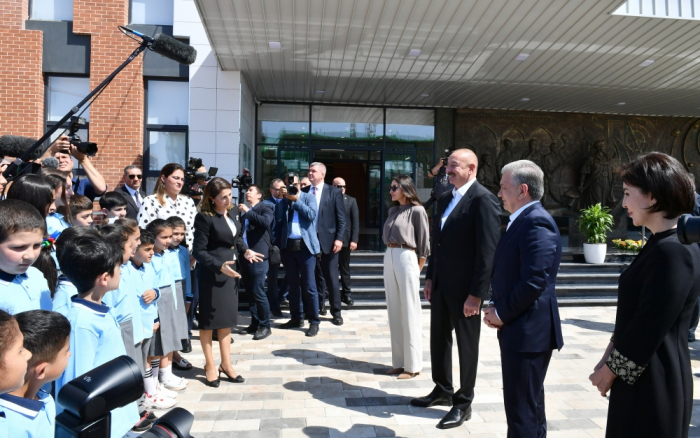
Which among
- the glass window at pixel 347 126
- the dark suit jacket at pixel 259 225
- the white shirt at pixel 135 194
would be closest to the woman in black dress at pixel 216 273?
the dark suit jacket at pixel 259 225

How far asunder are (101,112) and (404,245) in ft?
26.2

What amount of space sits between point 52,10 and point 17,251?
33.0 feet

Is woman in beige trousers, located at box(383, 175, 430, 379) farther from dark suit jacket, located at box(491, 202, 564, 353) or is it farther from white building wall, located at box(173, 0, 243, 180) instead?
white building wall, located at box(173, 0, 243, 180)

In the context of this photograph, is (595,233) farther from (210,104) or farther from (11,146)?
(11,146)

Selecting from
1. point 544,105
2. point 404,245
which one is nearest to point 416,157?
point 544,105

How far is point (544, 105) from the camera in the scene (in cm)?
1243

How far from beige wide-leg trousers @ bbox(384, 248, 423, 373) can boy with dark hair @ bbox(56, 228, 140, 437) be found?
2.66m

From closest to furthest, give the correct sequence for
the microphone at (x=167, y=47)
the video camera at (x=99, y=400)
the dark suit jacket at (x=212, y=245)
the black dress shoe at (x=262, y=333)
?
the video camera at (x=99, y=400) < the microphone at (x=167, y=47) < the dark suit jacket at (x=212, y=245) < the black dress shoe at (x=262, y=333)

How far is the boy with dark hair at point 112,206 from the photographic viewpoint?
4.53 m

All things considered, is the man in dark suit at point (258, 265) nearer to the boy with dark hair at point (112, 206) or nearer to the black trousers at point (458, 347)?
the boy with dark hair at point (112, 206)

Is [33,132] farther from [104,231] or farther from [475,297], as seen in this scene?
[475,297]

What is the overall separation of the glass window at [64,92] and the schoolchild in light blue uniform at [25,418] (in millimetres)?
10039

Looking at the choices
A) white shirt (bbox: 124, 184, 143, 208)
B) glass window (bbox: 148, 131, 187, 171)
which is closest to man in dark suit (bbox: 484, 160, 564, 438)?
white shirt (bbox: 124, 184, 143, 208)

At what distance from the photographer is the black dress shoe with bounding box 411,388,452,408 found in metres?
3.88
